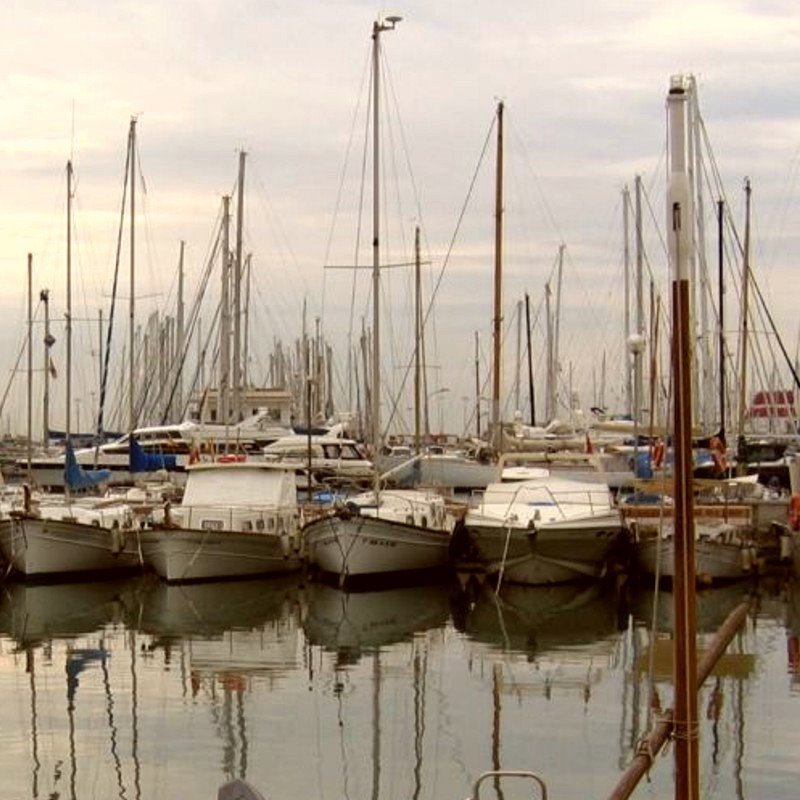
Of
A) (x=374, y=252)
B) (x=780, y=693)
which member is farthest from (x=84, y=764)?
(x=374, y=252)

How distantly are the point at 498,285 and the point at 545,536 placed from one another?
988 centimetres

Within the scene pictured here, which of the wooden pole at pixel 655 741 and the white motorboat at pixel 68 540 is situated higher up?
the wooden pole at pixel 655 741

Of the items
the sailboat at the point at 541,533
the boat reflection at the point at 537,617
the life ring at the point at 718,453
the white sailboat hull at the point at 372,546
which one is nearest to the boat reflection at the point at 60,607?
the white sailboat hull at the point at 372,546

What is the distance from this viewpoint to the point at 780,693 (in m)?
22.7

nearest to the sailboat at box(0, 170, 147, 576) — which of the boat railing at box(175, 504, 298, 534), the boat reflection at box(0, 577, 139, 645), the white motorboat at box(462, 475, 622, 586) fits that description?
the boat reflection at box(0, 577, 139, 645)

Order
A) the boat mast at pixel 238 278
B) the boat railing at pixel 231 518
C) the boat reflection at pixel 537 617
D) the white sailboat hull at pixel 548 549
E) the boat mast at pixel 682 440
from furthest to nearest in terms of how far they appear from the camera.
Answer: the boat mast at pixel 238 278, the boat railing at pixel 231 518, the white sailboat hull at pixel 548 549, the boat reflection at pixel 537 617, the boat mast at pixel 682 440

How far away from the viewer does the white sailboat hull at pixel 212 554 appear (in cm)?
3594

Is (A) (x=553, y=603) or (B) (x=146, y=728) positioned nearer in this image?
(B) (x=146, y=728)

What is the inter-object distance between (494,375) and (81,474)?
47.2 feet

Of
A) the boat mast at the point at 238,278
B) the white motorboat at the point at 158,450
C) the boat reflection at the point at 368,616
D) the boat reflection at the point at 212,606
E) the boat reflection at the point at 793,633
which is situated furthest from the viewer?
the white motorboat at the point at 158,450

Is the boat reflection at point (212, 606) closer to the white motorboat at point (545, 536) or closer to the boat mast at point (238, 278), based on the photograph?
the white motorboat at point (545, 536)

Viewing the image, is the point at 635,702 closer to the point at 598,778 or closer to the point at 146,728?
the point at 598,778

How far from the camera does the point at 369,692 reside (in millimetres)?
23203

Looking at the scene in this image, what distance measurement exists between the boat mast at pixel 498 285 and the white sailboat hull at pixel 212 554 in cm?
777
